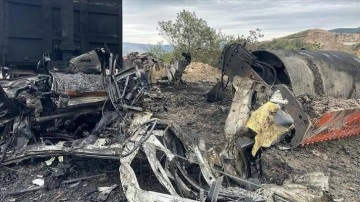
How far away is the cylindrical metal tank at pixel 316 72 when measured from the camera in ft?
19.0

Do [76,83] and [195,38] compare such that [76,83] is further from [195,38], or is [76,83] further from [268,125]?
[195,38]

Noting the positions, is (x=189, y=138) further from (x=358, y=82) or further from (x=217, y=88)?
(x=217, y=88)

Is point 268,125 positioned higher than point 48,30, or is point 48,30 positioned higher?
point 48,30

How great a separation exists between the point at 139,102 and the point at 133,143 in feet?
3.78

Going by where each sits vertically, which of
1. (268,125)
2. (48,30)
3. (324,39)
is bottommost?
(268,125)

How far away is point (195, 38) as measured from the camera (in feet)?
57.3

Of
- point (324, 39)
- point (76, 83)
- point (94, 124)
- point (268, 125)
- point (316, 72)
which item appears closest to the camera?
point (268, 125)

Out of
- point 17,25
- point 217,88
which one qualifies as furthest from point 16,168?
point 217,88

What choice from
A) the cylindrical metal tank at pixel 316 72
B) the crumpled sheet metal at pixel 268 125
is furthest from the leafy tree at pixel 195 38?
the crumpled sheet metal at pixel 268 125

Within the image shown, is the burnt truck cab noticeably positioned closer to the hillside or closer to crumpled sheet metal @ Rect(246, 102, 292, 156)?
crumpled sheet metal @ Rect(246, 102, 292, 156)

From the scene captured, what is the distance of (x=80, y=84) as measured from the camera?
489cm

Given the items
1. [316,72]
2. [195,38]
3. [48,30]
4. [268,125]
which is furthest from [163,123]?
[195,38]

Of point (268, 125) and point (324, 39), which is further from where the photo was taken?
point (324, 39)

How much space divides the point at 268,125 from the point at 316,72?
2907 mm
